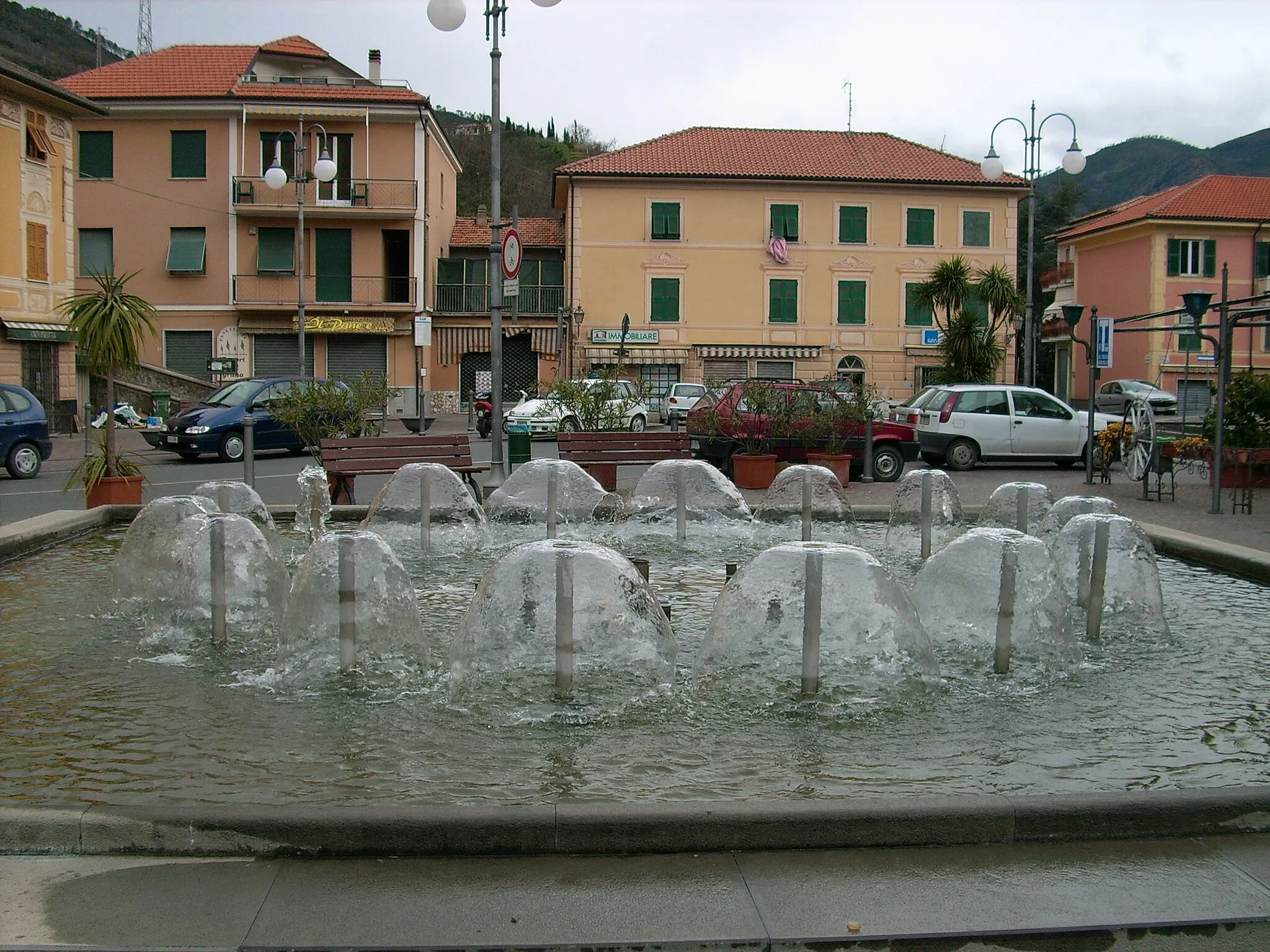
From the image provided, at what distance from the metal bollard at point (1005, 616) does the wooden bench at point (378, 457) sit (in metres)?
8.09

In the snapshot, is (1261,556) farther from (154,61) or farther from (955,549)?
(154,61)

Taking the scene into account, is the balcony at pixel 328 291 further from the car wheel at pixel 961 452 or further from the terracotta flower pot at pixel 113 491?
the terracotta flower pot at pixel 113 491

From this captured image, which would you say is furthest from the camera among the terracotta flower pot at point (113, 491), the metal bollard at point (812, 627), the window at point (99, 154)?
the window at point (99, 154)

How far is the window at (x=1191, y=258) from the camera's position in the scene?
4994cm

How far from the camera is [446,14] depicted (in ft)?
48.4

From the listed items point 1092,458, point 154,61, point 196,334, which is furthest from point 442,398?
point 1092,458

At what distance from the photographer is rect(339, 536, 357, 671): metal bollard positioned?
244 inches

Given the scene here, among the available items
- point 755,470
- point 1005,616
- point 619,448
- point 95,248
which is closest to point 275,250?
point 95,248

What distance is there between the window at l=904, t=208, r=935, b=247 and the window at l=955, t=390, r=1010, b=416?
25911 millimetres

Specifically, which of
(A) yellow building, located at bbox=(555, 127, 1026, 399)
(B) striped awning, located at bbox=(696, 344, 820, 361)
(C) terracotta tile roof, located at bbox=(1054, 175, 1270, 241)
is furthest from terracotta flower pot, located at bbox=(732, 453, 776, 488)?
(C) terracotta tile roof, located at bbox=(1054, 175, 1270, 241)

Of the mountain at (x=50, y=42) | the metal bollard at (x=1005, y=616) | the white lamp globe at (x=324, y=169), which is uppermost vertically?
the mountain at (x=50, y=42)

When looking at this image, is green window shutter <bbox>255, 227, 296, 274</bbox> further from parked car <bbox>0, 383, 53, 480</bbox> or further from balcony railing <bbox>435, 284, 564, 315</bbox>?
parked car <bbox>0, 383, 53, 480</bbox>

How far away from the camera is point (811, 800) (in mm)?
4367

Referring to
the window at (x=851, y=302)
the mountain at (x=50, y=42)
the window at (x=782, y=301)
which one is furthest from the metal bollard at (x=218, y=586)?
the mountain at (x=50, y=42)
